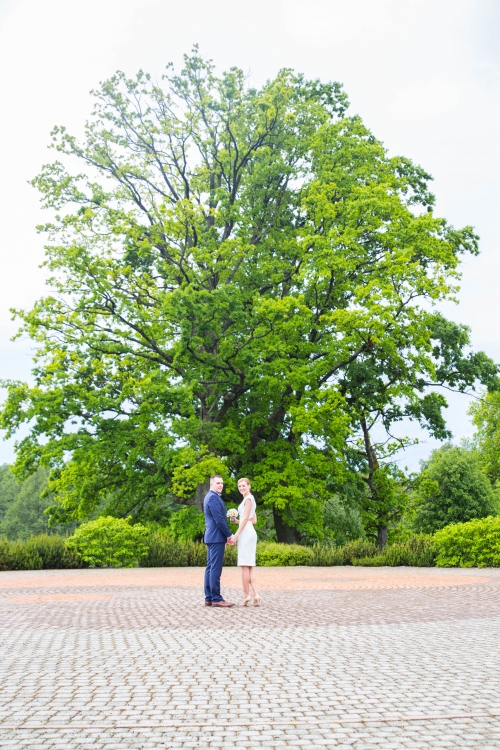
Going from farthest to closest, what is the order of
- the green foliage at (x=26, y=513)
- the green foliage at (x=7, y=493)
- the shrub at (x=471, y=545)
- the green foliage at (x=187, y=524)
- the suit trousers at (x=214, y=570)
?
1. the green foliage at (x=7, y=493)
2. the green foliage at (x=26, y=513)
3. the green foliage at (x=187, y=524)
4. the shrub at (x=471, y=545)
5. the suit trousers at (x=214, y=570)

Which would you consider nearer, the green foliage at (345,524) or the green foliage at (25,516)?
the green foliage at (345,524)

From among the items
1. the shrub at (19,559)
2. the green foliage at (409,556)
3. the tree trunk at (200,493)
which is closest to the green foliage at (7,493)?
the tree trunk at (200,493)

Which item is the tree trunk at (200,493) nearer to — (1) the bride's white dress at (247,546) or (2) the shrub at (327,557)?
(2) the shrub at (327,557)

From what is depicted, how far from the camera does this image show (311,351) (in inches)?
1072

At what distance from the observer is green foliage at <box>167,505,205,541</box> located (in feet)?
82.1

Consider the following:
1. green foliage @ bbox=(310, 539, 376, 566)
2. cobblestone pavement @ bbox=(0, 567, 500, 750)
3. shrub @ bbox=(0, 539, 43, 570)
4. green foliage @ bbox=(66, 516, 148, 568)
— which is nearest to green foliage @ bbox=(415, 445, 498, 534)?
green foliage @ bbox=(310, 539, 376, 566)

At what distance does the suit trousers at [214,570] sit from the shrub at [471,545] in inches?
407

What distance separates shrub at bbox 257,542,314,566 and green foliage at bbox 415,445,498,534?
32.7 ft

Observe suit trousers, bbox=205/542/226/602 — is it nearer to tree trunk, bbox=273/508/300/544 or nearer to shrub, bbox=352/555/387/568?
shrub, bbox=352/555/387/568

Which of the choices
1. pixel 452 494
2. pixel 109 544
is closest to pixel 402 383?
pixel 452 494

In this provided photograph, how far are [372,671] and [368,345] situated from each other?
67.0 feet

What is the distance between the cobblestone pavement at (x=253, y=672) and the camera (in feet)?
14.5

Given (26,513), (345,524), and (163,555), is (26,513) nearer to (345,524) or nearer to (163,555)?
(345,524)

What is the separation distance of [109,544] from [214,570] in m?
10.2
